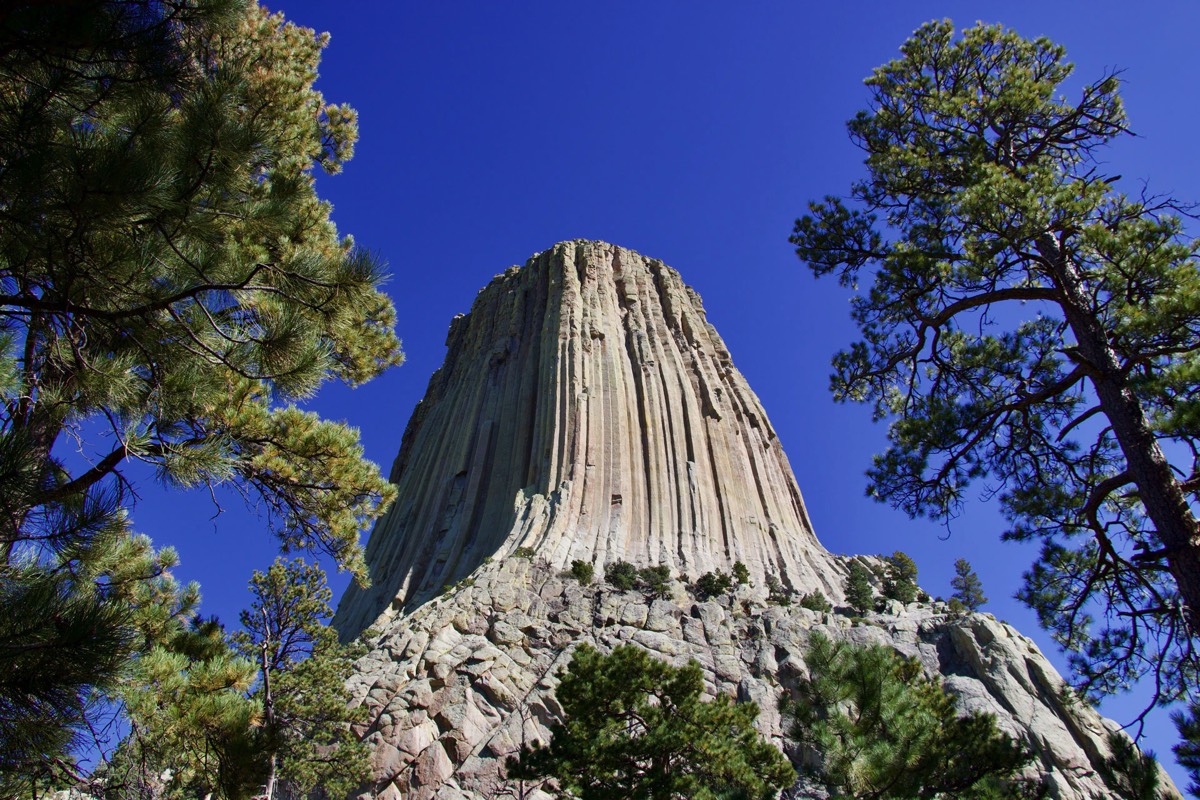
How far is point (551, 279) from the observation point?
161 feet

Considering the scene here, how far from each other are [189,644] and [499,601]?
1800 cm

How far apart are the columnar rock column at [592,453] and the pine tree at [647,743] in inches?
655

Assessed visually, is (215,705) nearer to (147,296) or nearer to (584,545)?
(147,296)

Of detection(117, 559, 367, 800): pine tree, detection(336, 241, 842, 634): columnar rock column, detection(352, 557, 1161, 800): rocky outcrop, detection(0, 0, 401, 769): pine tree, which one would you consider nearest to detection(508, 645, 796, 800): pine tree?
detection(352, 557, 1161, 800): rocky outcrop

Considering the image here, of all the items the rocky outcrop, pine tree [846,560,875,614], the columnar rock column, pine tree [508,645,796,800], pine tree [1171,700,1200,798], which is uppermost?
the columnar rock column

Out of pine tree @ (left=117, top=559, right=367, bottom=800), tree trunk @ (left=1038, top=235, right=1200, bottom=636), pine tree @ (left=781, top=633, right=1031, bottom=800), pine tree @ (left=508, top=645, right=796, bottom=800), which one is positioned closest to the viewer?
pine tree @ (left=117, top=559, right=367, bottom=800)

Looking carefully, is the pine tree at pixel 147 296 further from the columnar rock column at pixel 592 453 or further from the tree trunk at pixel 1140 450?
the columnar rock column at pixel 592 453

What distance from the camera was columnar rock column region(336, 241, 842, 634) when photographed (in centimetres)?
3344

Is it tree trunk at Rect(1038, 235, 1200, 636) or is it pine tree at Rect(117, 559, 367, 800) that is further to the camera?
tree trunk at Rect(1038, 235, 1200, 636)

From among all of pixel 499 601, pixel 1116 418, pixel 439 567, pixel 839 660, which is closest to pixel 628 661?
pixel 839 660

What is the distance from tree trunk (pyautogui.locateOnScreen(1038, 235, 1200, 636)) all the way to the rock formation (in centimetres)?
206

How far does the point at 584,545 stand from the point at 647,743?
66.1ft

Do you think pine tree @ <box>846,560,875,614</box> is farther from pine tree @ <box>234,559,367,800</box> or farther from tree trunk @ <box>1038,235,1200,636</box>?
→ tree trunk @ <box>1038,235,1200,636</box>

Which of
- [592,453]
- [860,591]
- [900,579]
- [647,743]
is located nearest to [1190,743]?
[647,743]
